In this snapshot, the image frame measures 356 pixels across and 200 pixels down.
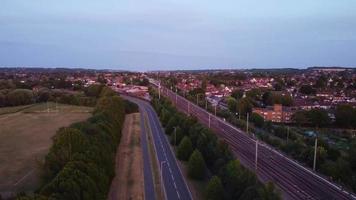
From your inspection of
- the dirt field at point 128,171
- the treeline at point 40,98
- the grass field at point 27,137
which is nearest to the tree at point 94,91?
the treeline at point 40,98

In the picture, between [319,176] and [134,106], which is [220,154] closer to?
[319,176]

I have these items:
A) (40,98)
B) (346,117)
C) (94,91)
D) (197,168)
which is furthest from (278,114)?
(40,98)

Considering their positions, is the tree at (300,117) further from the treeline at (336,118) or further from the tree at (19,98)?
the tree at (19,98)

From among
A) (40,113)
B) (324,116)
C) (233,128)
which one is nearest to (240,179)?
(233,128)

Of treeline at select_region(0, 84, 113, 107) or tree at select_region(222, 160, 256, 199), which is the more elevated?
tree at select_region(222, 160, 256, 199)

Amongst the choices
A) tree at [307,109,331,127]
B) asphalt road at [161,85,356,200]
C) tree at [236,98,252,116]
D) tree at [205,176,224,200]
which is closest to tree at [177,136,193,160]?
asphalt road at [161,85,356,200]

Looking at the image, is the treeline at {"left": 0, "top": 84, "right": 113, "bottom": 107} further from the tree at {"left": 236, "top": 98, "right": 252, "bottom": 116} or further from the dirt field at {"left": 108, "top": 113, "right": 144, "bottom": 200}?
the dirt field at {"left": 108, "top": 113, "right": 144, "bottom": 200}
